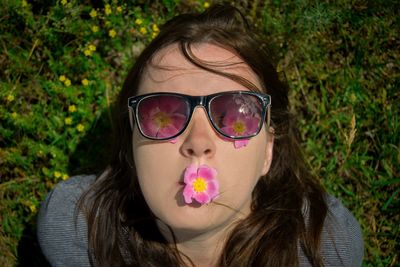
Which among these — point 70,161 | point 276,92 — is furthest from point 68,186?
point 276,92

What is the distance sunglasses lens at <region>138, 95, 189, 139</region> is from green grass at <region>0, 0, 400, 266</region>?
123 cm

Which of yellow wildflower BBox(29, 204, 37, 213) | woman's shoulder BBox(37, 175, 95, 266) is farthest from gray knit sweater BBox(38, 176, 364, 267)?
yellow wildflower BBox(29, 204, 37, 213)

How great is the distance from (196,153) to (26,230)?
72.8 inches

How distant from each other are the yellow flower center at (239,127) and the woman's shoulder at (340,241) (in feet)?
2.80

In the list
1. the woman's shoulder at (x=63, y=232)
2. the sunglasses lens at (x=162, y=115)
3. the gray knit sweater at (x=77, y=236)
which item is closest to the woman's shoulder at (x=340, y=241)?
the gray knit sweater at (x=77, y=236)

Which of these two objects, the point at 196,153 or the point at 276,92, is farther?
the point at 276,92

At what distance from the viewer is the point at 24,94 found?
313 cm

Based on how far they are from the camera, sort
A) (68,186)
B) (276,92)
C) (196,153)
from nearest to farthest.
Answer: (196,153)
(276,92)
(68,186)

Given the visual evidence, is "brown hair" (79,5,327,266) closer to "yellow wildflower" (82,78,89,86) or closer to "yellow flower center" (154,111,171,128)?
"yellow flower center" (154,111,171,128)

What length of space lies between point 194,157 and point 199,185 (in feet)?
0.40

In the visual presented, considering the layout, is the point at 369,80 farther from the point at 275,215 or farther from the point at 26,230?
the point at 26,230

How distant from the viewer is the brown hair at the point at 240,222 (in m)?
2.14

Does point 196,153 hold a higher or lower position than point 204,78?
lower

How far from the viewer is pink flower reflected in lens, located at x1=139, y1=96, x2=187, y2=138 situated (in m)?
1.86
